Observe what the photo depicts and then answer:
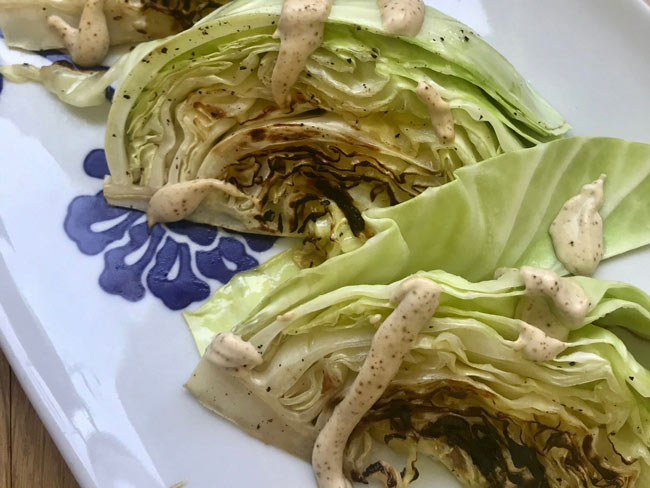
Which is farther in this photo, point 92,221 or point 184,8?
point 184,8

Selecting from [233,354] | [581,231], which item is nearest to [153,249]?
[233,354]

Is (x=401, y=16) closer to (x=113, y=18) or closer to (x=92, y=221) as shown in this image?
(x=113, y=18)

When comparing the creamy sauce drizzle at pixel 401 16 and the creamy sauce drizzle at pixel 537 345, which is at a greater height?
the creamy sauce drizzle at pixel 401 16

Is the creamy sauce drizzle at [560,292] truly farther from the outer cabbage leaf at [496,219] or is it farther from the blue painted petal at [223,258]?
the blue painted petal at [223,258]

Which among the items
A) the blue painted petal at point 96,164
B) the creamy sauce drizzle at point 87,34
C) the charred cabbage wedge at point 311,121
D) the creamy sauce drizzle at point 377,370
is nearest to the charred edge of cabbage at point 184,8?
the creamy sauce drizzle at point 87,34

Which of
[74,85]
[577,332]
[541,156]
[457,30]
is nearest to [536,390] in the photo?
[577,332]

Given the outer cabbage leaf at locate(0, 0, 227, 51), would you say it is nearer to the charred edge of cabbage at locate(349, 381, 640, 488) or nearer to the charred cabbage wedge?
the charred cabbage wedge
